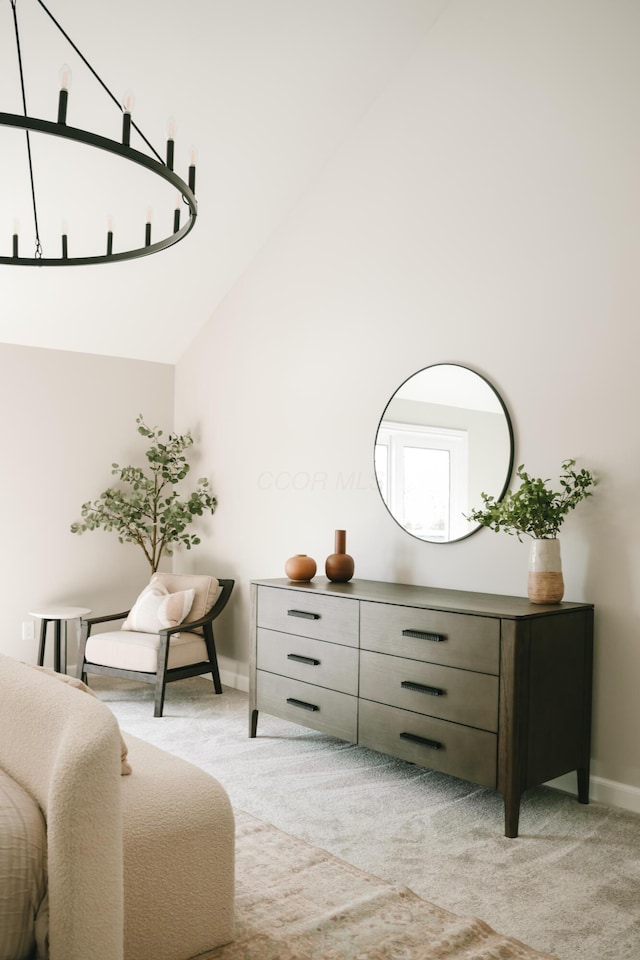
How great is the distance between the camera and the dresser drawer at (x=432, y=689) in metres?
2.81

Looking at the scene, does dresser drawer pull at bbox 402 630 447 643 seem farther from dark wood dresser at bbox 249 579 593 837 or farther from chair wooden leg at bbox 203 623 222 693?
chair wooden leg at bbox 203 623 222 693

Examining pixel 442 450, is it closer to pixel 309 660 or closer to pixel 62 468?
pixel 309 660

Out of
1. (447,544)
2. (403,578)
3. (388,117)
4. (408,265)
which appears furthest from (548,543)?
(388,117)

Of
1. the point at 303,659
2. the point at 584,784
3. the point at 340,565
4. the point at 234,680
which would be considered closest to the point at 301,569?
the point at 340,565

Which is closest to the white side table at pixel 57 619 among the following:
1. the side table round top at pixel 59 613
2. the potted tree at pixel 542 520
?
the side table round top at pixel 59 613

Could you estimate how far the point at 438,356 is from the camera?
372cm

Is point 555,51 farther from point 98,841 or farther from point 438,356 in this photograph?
point 98,841

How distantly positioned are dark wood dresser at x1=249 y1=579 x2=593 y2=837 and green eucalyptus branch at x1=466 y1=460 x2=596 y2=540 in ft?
1.01

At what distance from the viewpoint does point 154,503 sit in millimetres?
5129

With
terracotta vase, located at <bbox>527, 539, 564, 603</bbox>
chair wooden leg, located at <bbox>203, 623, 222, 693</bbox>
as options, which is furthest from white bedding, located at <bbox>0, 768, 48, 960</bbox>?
chair wooden leg, located at <bbox>203, 623, 222, 693</bbox>

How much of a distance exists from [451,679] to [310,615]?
2.74 feet

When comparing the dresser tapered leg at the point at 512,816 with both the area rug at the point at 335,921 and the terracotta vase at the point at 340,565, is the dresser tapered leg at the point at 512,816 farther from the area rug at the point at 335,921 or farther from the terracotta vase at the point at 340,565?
the terracotta vase at the point at 340,565

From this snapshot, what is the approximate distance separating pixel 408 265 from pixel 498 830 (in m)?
2.62

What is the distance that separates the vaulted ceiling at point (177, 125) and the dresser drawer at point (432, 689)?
2.38 metres
